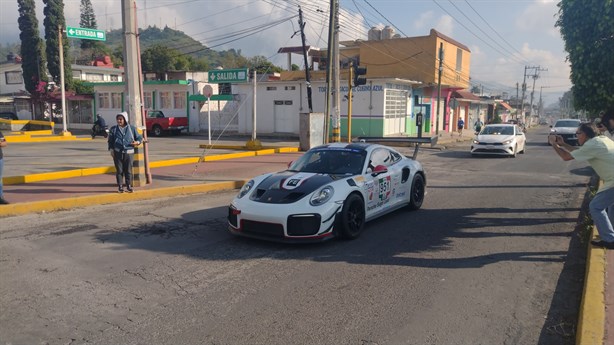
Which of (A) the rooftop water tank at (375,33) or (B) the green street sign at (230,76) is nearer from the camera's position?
(B) the green street sign at (230,76)

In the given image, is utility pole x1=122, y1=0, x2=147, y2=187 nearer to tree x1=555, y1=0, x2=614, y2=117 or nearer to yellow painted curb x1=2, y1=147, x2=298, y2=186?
yellow painted curb x1=2, y1=147, x2=298, y2=186

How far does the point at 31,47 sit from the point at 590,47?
5128cm

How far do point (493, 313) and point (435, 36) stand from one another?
128ft

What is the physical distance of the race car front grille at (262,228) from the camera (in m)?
6.30

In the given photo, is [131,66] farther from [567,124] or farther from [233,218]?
[567,124]

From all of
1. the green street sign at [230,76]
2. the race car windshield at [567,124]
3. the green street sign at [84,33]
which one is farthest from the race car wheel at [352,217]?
the race car windshield at [567,124]

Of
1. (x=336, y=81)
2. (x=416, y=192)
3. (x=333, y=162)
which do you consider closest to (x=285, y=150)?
(x=336, y=81)

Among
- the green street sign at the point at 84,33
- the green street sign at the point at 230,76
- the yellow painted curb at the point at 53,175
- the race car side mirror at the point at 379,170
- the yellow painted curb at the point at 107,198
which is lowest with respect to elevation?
the yellow painted curb at the point at 107,198

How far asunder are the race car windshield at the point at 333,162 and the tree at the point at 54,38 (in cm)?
4526

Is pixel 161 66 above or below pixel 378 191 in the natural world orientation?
above

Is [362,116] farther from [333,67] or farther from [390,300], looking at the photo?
[390,300]

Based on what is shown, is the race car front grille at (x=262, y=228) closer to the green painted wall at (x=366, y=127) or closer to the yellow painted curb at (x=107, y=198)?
the yellow painted curb at (x=107, y=198)

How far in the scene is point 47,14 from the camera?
46375 millimetres

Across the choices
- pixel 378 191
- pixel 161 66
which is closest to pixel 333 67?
pixel 378 191
